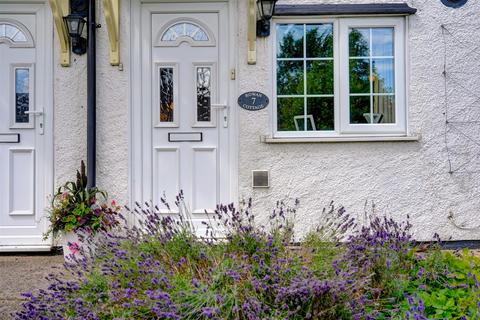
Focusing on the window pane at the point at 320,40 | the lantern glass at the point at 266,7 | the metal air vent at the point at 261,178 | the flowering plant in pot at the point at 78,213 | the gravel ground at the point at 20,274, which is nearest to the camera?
the gravel ground at the point at 20,274

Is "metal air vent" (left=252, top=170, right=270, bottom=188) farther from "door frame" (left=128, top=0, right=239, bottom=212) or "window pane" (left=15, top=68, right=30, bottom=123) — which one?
"window pane" (left=15, top=68, right=30, bottom=123)

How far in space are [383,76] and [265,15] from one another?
1439 mm

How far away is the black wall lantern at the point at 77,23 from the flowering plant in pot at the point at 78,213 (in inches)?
49.4

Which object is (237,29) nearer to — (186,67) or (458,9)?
(186,67)

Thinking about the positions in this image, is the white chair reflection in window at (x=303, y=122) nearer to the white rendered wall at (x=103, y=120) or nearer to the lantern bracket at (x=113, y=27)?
the white rendered wall at (x=103, y=120)

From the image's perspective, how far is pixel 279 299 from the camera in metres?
2.04

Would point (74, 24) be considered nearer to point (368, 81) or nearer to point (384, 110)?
point (368, 81)

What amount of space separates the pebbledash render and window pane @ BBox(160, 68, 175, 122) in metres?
0.01

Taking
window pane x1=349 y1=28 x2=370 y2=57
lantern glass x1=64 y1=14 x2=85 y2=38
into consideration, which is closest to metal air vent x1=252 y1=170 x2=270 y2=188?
window pane x1=349 y1=28 x2=370 y2=57

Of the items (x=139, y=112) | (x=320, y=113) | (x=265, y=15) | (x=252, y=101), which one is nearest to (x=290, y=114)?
(x=320, y=113)

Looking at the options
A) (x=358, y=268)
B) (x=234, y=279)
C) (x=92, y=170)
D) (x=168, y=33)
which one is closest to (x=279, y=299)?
(x=234, y=279)

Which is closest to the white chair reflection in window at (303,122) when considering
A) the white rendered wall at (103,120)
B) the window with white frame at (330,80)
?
the window with white frame at (330,80)

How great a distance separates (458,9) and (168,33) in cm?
309

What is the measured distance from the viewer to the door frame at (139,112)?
479 cm
